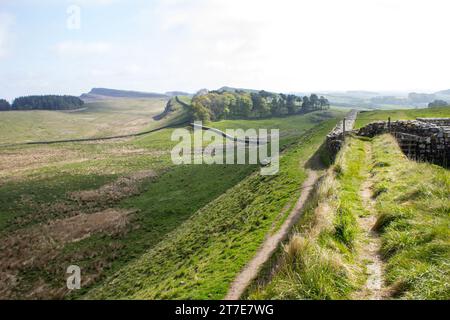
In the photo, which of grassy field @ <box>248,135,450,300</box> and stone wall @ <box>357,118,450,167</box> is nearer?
grassy field @ <box>248,135,450,300</box>

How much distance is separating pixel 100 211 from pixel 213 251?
30783 millimetres

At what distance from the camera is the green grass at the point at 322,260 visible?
7.41m

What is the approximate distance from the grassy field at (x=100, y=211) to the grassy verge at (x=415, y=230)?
6425 mm

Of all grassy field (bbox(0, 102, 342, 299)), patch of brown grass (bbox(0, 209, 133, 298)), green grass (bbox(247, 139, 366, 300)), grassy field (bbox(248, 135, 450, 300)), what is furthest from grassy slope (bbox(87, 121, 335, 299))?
patch of brown grass (bbox(0, 209, 133, 298))

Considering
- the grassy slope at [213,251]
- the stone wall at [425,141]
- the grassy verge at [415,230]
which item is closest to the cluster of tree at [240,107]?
the grassy slope at [213,251]

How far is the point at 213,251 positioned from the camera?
61.7ft

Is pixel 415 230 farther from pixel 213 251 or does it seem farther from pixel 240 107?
pixel 240 107

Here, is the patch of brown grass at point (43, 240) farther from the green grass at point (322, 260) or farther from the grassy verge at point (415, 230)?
the grassy verge at point (415, 230)

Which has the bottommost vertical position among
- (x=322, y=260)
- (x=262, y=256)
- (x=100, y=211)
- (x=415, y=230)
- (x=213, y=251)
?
(x=100, y=211)

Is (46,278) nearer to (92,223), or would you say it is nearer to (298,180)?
(92,223)

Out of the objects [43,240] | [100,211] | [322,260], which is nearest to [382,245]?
[322,260]

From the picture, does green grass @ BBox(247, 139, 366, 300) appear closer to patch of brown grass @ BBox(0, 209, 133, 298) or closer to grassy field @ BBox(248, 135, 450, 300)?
grassy field @ BBox(248, 135, 450, 300)

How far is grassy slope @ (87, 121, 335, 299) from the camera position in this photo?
1439 cm
